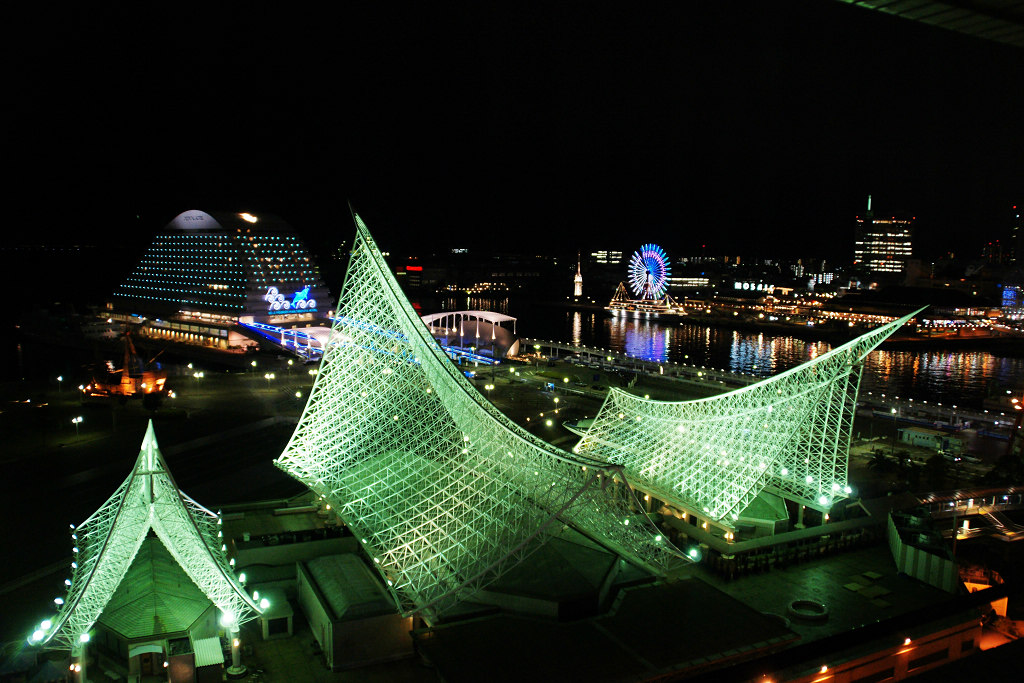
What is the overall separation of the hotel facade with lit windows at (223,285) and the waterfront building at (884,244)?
126667 millimetres

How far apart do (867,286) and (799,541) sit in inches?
4811

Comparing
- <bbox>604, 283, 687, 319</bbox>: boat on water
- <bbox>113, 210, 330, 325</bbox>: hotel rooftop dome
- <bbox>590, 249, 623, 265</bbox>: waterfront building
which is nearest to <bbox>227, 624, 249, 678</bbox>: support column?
<bbox>113, 210, 330, 325</bbox>: hotel rooftop dome

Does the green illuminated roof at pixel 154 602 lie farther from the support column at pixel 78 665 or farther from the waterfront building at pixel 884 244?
the waterfront building at pixel 884 244

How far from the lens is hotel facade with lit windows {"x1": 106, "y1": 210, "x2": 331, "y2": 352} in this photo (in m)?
57.5

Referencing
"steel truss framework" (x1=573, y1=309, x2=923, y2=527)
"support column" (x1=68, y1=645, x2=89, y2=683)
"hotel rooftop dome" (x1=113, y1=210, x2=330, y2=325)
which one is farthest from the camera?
"hotel rooftop dome" (x1=113, y1=210, x2=330, y2=325)

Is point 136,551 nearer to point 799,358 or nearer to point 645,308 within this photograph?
point 799,358

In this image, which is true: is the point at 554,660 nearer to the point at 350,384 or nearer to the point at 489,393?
the point at 350,384

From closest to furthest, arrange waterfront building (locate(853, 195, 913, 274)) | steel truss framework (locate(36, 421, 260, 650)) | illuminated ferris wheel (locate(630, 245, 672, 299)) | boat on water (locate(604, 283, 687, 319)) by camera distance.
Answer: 1. steel truss framework (locate(36, 421, 260, 650))
2. illuminated ferris wheel (locate(630, 245, 672, 299))
3. boat on water (locate(604, 283, 687, 319))
4. waterfront building (locate(853, 195, 913, 274))

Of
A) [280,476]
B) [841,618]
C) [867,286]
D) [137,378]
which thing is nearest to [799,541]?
[841,618]

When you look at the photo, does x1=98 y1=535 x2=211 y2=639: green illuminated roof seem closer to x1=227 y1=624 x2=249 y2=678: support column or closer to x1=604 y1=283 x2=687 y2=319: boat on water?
x1=227 y1=624 x2=249 y2=678: support column

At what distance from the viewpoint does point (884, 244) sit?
154375 millimetres

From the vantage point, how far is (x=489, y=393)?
39.6 meters

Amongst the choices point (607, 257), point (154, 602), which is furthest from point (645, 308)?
point (154, 602)

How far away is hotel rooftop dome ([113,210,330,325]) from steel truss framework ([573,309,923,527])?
44.0m
